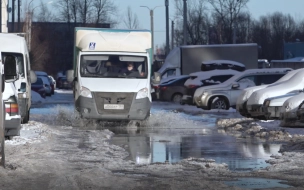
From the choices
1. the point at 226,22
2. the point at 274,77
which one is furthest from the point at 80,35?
the point at 226,22

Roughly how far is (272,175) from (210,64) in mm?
31236

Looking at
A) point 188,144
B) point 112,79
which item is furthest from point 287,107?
point 112,79

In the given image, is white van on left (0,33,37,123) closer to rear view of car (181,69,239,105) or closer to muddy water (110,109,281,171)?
muddy water (110,109,281,171)

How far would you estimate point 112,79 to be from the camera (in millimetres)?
21531

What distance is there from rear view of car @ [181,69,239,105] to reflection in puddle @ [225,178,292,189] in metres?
22.7

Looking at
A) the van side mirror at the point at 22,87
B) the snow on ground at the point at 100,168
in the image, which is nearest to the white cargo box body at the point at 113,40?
the van side mirror at the point at 22,87

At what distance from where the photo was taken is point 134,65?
2189 cm

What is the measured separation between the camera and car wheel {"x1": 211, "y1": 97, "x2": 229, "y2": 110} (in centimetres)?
2992

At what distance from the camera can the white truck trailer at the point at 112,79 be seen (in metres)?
21.3

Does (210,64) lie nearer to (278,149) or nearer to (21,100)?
(21,100)

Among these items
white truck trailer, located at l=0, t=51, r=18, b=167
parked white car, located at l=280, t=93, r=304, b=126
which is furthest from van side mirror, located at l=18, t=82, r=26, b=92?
parked white car, located at l=280, t=93, r=304, b=126

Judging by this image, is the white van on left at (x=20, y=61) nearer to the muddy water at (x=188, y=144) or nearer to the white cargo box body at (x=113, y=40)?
the white cargo box body at (x=113, y=40)

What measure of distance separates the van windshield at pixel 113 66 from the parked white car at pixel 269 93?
3276 millimetres

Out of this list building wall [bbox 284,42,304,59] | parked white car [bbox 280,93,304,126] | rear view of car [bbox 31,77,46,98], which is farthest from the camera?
building wall [bbox 284,42,304,59]
